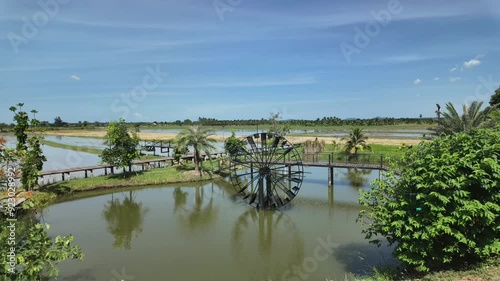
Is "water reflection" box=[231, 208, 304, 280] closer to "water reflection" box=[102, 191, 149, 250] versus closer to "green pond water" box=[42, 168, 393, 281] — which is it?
"green pond water" box=[42, 168, 393, 281]

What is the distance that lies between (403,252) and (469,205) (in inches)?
87.0

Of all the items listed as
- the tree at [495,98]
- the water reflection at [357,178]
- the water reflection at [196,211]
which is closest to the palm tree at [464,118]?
the water reflection at [357,178]

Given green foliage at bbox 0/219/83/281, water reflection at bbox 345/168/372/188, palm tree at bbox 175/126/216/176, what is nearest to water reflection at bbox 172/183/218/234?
palm tree at bbox 175/126/216/176

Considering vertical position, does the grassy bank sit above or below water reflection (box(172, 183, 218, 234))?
above

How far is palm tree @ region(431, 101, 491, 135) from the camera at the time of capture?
1886 centimetres

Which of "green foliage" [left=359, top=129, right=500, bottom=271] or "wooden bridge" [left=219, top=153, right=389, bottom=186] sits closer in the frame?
"green foliage" [left=359, top=129, right=500, bottom=271]

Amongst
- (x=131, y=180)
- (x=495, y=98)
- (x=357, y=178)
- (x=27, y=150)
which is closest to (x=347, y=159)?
(x=357, y=178)

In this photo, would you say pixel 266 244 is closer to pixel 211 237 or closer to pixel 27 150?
pixel 211 237

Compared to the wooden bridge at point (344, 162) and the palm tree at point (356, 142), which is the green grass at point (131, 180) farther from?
the palm tree at point (356, 142)

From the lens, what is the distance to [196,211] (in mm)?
21469

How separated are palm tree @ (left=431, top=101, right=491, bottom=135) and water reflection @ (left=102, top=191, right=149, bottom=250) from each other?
Answer: 17081mm

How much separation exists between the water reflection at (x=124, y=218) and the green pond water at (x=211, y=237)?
0.05m

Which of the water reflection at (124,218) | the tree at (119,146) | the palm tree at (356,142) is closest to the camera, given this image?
the water reflection at (124,218)

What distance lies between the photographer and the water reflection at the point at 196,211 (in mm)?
18291
